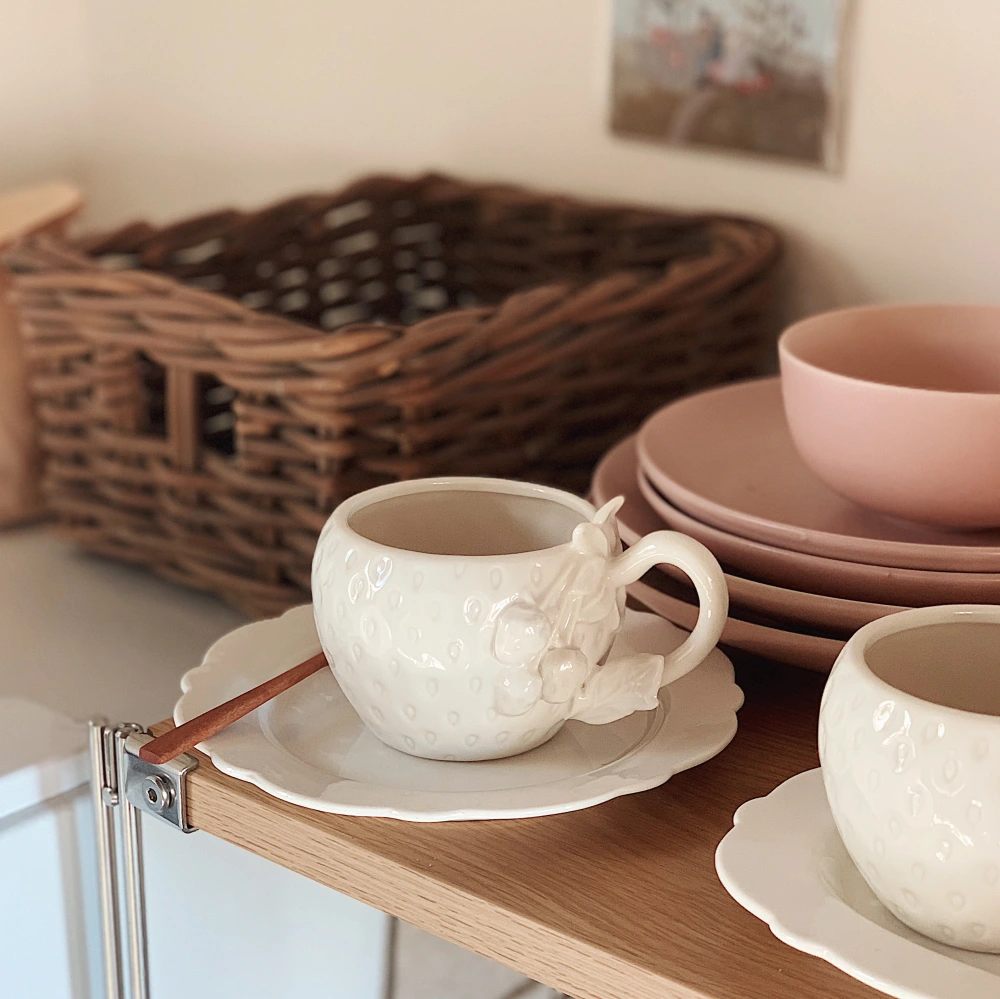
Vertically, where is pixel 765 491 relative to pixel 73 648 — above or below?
above

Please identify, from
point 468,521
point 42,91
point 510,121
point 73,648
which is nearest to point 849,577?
point 468,521

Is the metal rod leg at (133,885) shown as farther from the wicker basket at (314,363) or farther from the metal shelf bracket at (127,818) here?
the wicker basket at (314,363)

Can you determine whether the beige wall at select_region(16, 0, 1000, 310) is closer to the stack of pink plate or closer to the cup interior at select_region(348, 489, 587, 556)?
the stack of pink plate

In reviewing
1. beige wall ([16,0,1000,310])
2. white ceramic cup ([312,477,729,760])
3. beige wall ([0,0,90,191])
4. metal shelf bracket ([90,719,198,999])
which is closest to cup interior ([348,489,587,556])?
white ceramic cup ([312,477,729,760])

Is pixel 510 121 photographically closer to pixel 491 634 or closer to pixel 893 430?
pixel 893 430

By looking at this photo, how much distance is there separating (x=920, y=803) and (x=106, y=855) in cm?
38

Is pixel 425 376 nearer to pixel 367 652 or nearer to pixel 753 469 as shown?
pixel 753 469

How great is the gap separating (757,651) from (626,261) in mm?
572

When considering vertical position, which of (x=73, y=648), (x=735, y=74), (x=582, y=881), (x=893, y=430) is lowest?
(x=73, y=648)

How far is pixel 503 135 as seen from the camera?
1201 millimetres

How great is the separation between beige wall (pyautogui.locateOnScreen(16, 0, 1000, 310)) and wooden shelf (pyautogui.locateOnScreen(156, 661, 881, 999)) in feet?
1.81

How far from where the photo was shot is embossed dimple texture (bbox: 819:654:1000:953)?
0.39 m

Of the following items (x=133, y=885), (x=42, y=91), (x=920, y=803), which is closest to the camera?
(x=920, y=803)

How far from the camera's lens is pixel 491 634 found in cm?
48
